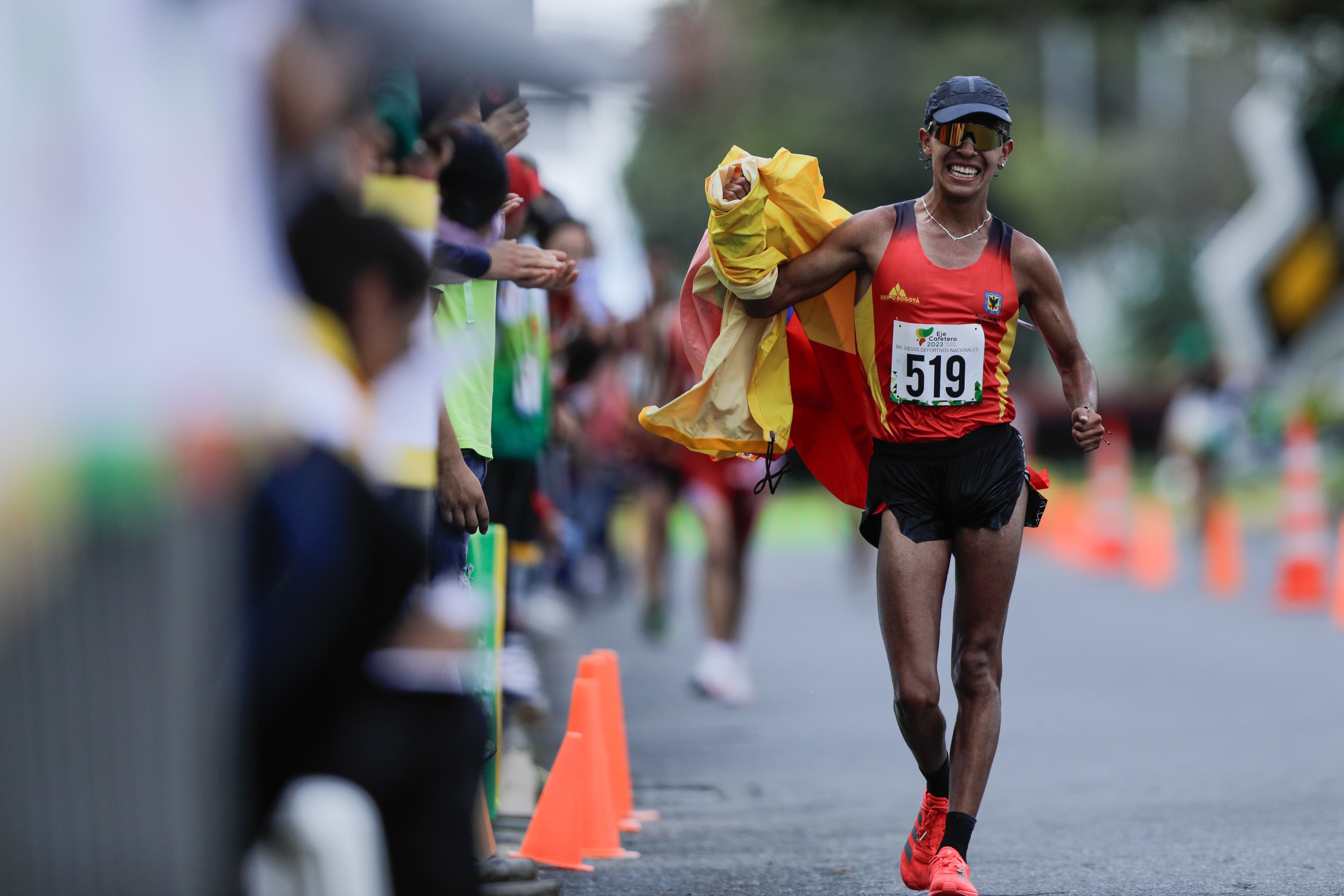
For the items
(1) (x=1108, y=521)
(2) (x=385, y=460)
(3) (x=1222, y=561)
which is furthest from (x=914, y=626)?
(1) (x=1108, y=521)

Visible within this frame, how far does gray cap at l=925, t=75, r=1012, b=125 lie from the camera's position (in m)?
4.65

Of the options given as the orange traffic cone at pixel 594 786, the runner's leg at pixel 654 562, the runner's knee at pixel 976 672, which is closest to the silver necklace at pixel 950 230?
the runner's knee at pixel 976 672

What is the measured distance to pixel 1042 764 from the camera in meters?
6.81

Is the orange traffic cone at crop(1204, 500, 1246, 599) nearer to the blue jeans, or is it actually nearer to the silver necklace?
the silver necklace

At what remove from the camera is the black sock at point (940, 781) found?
474cm

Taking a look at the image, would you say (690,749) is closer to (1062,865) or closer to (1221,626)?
(1062,865)

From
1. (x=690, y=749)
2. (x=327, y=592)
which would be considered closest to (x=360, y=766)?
(x=327, y=592)

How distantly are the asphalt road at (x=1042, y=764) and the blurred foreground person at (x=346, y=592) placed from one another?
6.97ft

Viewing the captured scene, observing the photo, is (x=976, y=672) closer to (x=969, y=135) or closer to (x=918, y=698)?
(x=918, y=698)

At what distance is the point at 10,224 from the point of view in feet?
7.20

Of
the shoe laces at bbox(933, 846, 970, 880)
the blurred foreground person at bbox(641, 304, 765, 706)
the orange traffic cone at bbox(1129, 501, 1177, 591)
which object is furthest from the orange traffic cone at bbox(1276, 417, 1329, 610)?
the shoe laces at bbox(933, 846, 970, 880)

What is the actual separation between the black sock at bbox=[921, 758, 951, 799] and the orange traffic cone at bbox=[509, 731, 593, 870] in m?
1.02

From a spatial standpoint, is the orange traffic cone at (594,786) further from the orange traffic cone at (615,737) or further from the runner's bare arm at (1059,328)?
the runner's bare arm at (1059,328)

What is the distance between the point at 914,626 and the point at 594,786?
1.24 m
